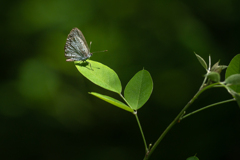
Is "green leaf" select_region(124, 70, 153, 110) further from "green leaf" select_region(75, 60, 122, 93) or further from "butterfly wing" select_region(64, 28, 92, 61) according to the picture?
"butterfly wing" select_region(64, 28, 92, 61)

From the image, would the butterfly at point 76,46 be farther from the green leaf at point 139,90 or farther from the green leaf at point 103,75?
the green leaf at point 139,90

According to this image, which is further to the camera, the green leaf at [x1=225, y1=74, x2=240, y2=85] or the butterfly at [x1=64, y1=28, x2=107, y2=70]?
the butterfly at [x1=64, y1=28, x2=107, y2=70]

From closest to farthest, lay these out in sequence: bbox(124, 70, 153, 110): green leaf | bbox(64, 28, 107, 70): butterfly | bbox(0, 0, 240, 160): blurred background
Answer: bbox(124, 70, 153, 110): green leaf → bbox(64, 28, 107, 70): butterfly → bbox(0, 0, 240, 160): blurred background

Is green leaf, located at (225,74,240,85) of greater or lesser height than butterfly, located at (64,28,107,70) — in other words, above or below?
below

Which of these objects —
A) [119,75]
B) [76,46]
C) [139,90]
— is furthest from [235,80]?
[119,75]

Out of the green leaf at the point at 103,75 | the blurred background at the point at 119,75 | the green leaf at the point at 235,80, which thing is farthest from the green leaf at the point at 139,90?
the blurred background at the point at 119,75

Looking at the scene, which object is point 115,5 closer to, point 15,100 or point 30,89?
point 30,89

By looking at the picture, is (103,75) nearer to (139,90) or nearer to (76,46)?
(139,90)

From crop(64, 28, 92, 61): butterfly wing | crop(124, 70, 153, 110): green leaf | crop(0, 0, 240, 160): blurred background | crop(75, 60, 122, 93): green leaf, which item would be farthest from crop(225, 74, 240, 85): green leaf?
crop(0, 0, 240, 160): blurred background
